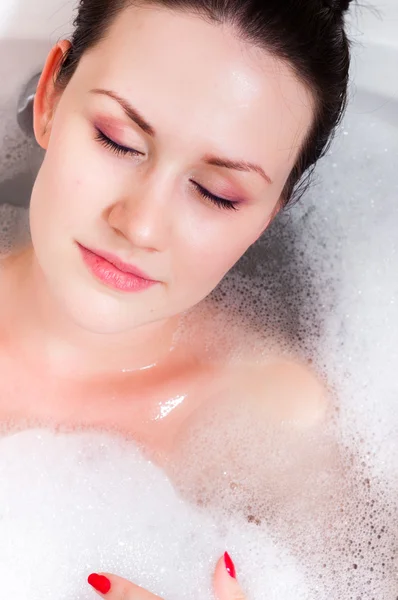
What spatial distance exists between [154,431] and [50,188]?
0.56m

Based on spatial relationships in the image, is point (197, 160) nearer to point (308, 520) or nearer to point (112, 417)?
point (112, 417)

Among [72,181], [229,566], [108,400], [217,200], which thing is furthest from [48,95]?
[229,566]

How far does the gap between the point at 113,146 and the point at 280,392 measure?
0.62m

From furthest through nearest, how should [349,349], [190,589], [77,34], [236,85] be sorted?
[349,349] < [190,589] < [77,34] < [236,85]

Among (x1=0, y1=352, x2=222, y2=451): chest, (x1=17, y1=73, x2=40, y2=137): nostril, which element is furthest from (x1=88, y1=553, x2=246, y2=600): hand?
(x1=17, y1=73, x2=40, y2=137): nostril

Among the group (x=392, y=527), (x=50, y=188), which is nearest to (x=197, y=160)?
(x=50, y=188)

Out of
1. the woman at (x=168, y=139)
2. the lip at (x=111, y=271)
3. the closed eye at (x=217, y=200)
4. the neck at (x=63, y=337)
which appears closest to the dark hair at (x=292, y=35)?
the woman at (x=168, y=139)

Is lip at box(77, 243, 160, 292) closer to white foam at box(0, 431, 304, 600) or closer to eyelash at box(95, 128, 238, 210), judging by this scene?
eyelash at box(95, 128, 238, 210)

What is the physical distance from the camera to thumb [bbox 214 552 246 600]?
1.18 m

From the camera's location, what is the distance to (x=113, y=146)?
0.82 m

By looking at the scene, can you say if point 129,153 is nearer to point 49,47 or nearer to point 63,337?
point 63,337

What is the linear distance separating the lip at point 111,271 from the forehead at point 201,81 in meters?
0.18

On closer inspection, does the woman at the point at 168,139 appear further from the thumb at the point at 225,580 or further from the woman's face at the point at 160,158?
the thumb at the point at 225,580

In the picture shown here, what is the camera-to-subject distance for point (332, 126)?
99cm
